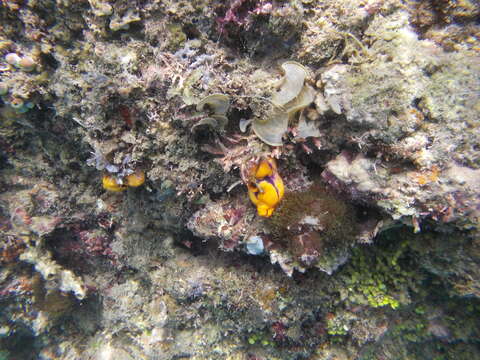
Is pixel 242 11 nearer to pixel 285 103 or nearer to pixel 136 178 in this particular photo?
pixel 285 103

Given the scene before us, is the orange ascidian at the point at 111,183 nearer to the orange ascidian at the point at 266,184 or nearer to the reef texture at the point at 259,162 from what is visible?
the reef texture at the point at 259,162

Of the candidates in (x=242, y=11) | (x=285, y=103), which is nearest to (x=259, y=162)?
(x=285, y=103)

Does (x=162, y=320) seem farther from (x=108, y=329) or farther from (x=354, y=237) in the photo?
(x=354, y=237)

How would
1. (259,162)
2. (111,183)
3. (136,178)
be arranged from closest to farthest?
(259,162) < (136,178) < (111,183)

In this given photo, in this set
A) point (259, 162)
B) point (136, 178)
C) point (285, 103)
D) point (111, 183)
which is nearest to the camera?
point (285, 103)

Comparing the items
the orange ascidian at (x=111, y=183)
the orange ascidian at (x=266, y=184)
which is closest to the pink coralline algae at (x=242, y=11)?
the orange ascidian at (x=266, y=184)

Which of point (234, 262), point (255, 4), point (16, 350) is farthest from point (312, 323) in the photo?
point (16, 350)
